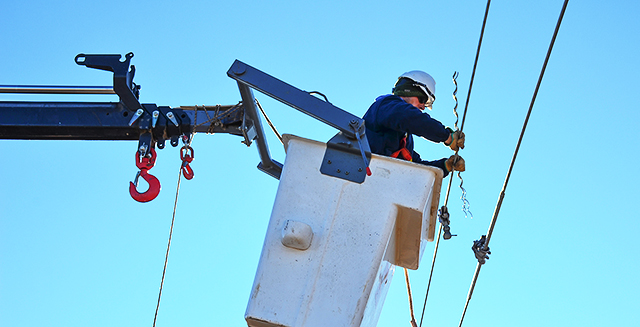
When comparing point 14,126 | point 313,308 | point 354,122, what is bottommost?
point 313,308

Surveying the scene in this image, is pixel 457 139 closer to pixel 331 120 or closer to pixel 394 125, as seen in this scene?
pixel 394 125

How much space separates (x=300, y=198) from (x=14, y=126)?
1.79 m

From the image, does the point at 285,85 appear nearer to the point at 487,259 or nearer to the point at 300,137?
the point at 300,137

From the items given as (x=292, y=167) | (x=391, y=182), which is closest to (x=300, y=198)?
(x=292, y=167)

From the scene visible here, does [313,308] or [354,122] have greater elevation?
[354,122]

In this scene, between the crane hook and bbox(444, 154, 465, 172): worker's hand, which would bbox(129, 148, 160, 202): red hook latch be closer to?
the crane hook

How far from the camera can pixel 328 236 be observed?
358 centimetres

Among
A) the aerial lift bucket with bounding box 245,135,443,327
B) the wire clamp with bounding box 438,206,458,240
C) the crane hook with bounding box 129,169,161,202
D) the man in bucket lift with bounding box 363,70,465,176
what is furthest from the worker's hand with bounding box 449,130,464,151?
the crane hook with bounding box 129,169,161,202

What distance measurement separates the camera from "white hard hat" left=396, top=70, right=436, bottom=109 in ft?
16.6

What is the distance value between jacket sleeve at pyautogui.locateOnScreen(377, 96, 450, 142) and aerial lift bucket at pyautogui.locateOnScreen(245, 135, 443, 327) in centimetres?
65

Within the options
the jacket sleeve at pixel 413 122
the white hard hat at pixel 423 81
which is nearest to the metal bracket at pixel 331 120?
the jacket sleeve at pixel 413 122

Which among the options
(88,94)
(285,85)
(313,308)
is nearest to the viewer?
(313,308)

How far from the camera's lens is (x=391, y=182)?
3.65m

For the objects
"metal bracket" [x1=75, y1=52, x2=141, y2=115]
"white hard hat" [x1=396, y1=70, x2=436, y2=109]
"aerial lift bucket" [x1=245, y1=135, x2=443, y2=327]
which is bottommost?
"aerial lift bucket" [x1=245, y1=135, x2=443, y2=327]
